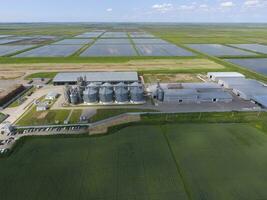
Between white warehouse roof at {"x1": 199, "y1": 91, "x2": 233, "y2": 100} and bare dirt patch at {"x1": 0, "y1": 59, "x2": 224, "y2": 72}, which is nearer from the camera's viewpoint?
white warehouse roof at {"x1": 199, "y1": 91, "x2": 233, "y2": 100}

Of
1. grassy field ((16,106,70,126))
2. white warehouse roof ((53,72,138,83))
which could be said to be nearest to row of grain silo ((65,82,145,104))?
grassy field ((16,106,70,126))

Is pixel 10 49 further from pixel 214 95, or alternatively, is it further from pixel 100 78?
pixel 214 95

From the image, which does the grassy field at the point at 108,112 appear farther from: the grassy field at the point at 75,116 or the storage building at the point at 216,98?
the storage building at the point at 216,98

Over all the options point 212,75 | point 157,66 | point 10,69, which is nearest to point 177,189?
point 212,75

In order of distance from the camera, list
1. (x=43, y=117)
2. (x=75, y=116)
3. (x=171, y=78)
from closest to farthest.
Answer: (x=43, y=117)
(x=75, y=116)
(x=171, y=78)

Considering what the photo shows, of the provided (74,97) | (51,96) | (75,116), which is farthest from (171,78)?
(51,96)

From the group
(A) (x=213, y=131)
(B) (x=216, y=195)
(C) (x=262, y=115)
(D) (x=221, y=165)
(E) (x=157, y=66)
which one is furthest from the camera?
(E) (x=157, y=66)

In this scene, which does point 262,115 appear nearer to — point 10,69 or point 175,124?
point 175,124

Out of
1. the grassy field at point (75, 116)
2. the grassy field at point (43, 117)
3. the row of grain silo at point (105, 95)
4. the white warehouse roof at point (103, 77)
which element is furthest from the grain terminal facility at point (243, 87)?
the grassy field at point (43, 117)

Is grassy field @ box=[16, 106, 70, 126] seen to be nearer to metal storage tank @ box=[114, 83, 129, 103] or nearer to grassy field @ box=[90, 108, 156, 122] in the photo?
grassy field @ box=[90, 108, 156, 122]
